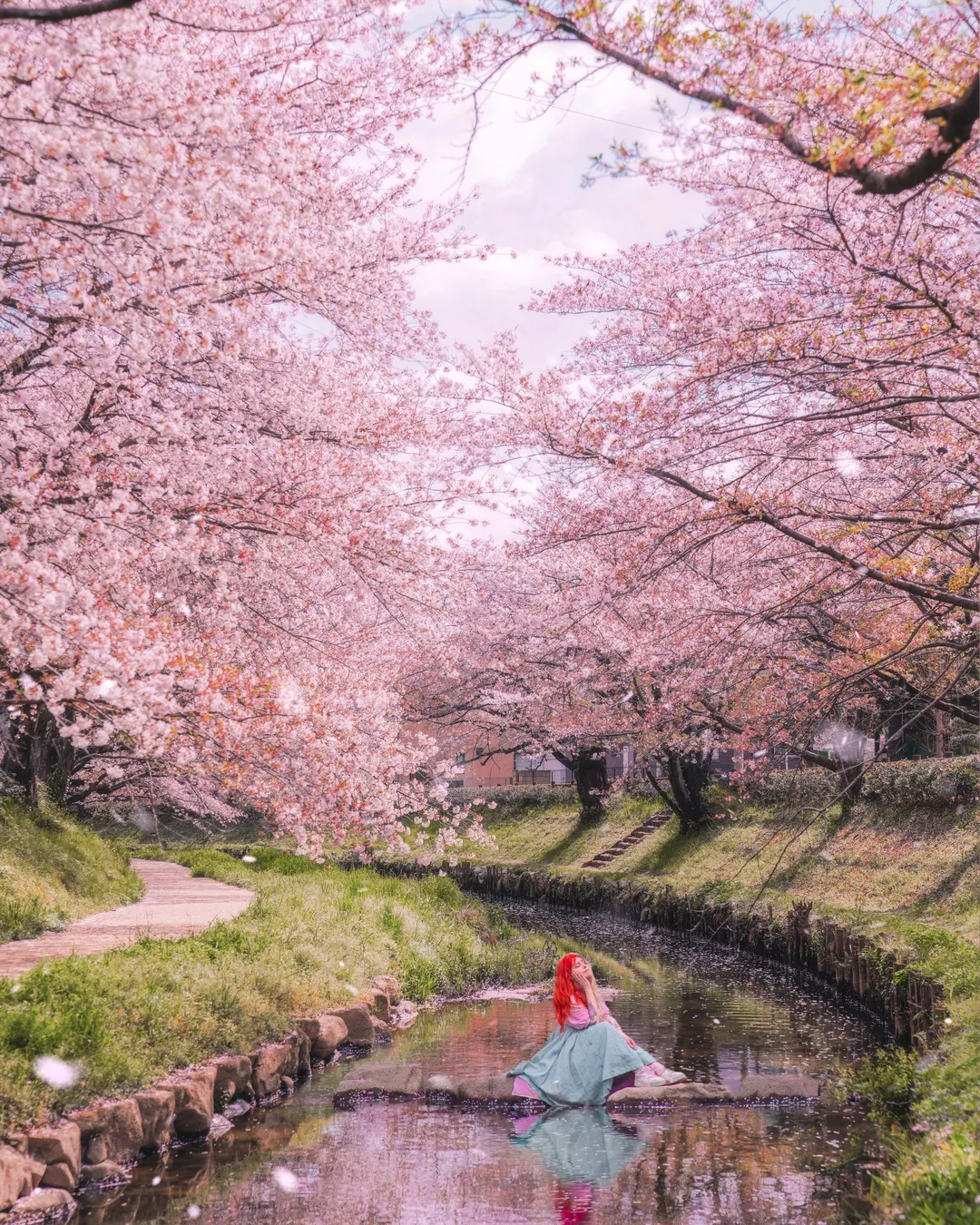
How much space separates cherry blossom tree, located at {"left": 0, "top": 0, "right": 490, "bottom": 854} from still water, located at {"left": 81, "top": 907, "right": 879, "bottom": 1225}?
278 cm

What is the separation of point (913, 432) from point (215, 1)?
21.4 ft

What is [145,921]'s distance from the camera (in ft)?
48.1

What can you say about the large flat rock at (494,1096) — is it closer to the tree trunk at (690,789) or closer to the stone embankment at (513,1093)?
the stone embankment at (513,1093)

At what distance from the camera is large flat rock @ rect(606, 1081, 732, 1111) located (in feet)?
30.7

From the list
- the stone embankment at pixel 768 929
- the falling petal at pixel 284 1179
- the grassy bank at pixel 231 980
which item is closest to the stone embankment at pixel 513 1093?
the grassy bank at pixel 231 980

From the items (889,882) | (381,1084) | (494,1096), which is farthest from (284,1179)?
(889,882)

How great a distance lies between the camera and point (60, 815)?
19.5 metres

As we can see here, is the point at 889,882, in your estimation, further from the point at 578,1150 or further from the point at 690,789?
the point at 578,1150

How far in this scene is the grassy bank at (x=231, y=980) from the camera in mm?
7289

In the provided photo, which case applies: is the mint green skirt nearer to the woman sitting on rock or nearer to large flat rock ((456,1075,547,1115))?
the woman sitting on rock

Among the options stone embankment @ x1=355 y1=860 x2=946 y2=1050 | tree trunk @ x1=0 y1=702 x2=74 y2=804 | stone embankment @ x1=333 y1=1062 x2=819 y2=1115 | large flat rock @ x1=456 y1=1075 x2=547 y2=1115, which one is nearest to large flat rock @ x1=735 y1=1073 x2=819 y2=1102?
stone embankment @ x1=333 y1=1062 x2=819 y2=1115

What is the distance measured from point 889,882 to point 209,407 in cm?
1349

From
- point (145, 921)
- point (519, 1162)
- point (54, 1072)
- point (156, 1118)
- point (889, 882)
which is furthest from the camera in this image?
point (889, 882)

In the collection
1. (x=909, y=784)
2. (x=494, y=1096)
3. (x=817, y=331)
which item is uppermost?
(x=817, y=331)
